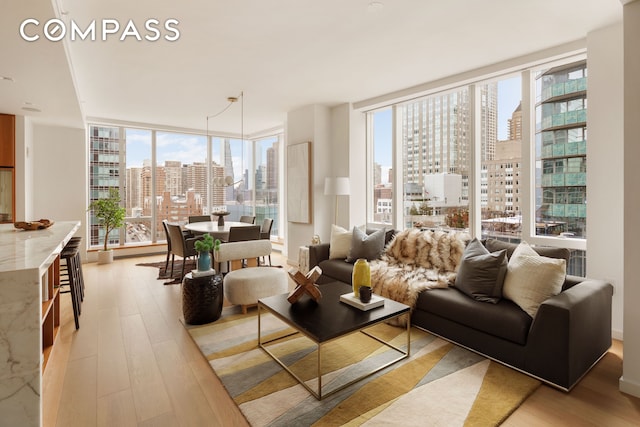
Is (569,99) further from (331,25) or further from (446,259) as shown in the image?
(331,25)

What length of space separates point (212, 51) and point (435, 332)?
135 inches

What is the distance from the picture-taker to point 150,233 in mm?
7012

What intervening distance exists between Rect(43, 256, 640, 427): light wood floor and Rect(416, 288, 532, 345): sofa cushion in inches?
15.0

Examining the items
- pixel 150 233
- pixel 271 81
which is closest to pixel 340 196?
pixel 271 81

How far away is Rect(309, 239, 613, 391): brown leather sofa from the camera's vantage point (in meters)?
2.09

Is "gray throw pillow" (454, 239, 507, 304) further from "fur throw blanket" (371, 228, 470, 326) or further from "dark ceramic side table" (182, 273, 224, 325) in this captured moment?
"dark ceramic side table" (182, 273, 224, 325)

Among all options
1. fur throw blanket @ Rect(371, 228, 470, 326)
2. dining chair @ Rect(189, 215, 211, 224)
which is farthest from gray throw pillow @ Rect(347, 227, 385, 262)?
dining chair @ Rect(189, 215, 211, 224)

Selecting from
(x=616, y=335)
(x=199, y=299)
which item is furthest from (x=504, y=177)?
(x=199, y=299)

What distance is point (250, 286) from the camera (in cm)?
340

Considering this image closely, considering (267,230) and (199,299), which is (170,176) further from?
(199,299)

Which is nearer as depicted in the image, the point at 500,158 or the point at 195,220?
the point at 500,158

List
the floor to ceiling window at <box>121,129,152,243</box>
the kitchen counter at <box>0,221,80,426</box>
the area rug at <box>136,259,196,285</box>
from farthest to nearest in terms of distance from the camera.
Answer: the floor to ceiling window at <box>121,129,152,243</box>
the area rug at <box>136,259,196,285</box>
the kitchen counter at <box>0,221,80,426</box>

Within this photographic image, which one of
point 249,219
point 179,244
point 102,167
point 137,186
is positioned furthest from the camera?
point 137,186

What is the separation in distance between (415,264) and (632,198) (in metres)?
1.90
